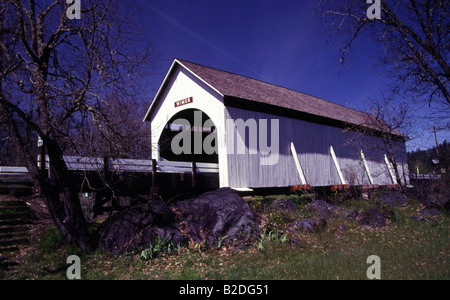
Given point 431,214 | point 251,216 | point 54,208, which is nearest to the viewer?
point 54,208

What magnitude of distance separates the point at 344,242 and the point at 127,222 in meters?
6.40

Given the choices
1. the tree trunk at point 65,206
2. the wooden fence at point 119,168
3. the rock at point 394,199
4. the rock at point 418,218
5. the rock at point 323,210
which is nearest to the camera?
the tree trunk at point 65,206

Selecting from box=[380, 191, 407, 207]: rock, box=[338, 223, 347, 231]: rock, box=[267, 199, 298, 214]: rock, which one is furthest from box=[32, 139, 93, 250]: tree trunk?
box=[380, 191, 407, 207]: rock

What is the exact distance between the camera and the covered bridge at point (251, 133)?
1280 cm

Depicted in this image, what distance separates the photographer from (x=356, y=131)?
63.8 ft

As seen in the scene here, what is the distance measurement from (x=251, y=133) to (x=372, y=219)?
606cm

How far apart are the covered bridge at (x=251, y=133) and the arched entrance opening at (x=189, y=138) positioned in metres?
0.06

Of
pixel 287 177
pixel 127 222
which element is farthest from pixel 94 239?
pixel 287 177

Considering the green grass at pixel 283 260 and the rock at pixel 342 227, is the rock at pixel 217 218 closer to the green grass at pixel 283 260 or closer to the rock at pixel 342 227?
the green grass at pixel 283 260

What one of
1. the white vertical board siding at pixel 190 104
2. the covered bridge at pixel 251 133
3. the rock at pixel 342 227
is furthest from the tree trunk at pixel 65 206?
the rock at pixel 342 227

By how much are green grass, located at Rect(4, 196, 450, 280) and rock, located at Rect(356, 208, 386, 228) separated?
2.93ft

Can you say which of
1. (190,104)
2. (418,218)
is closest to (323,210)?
(418,218)

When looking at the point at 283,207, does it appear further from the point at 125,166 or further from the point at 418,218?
the point at 125,166
